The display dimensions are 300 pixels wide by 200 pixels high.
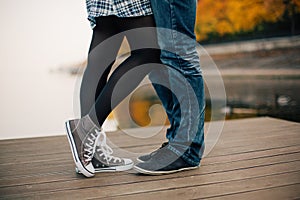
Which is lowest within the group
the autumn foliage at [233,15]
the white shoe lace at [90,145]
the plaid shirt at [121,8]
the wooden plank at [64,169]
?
the autumn foliage at [233,15]

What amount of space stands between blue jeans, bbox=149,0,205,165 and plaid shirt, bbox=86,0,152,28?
0.11 feet

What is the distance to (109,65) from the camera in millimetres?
1552

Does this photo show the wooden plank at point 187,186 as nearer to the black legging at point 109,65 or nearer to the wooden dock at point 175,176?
the wooden dock at point 175,176

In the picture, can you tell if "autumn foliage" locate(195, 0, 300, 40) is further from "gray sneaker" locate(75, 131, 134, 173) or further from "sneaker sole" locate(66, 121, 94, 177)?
"sneaker sole" locate(66, 121, 94, 177)

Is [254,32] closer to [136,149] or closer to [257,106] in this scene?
[257,106]

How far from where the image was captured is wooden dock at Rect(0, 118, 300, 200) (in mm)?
1349

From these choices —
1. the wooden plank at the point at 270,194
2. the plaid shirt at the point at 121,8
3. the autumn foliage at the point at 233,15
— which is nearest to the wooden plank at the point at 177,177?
the wooden plank at the point at 270,194

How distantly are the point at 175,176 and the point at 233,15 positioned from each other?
28.9 feet

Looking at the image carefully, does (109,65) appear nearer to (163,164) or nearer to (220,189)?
(163,164)

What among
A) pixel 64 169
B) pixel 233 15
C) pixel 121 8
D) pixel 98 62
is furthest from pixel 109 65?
pixel 233 15

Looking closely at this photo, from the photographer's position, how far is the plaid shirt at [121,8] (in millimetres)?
1448

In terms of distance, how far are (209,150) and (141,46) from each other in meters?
0.63

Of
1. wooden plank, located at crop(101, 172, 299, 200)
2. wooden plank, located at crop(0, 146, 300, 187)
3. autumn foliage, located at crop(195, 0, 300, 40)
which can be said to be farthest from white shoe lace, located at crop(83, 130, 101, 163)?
autumn foliage, located at crop(195, 0, 300, 40)

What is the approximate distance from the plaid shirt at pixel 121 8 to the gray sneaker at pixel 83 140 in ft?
1.17
